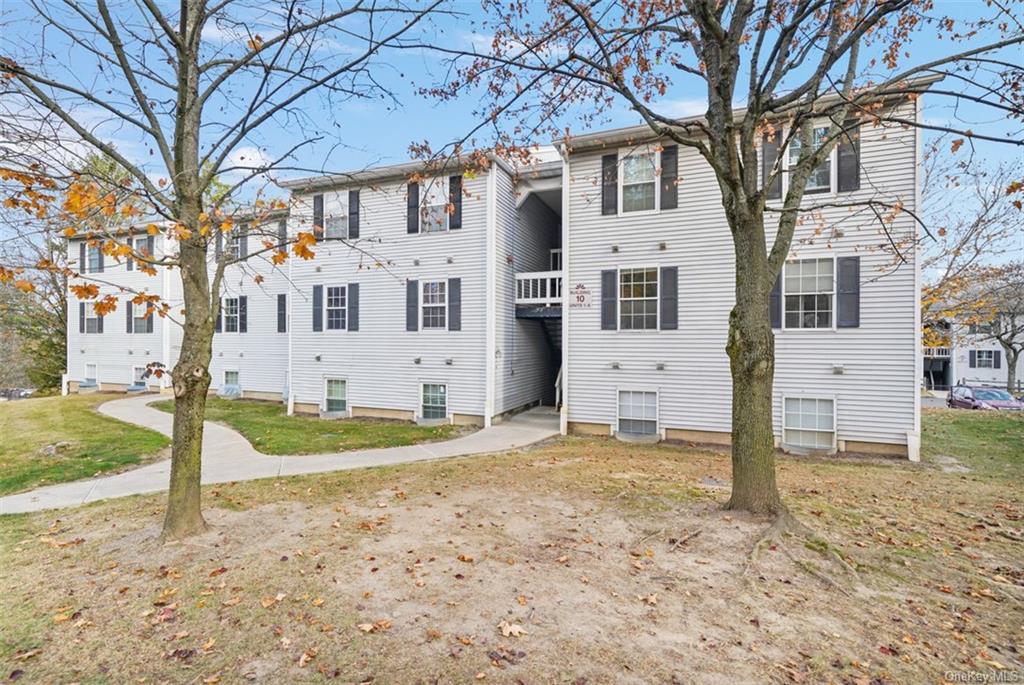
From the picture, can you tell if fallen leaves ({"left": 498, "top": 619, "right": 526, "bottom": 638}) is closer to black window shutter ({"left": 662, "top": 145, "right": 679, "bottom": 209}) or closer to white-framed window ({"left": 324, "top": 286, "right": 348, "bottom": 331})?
black window shutter ({"left": 662, "top": 145, "right": 679, "bottom": 209})

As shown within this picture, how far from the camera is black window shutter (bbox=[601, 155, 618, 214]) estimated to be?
11748 mm

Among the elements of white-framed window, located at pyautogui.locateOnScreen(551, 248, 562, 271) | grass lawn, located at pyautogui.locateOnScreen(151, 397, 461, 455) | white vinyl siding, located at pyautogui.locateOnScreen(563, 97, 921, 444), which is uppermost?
white-framed window, located at pyautogui.locateOnScreen(551, 248, 562, 271)

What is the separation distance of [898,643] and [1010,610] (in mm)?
1303

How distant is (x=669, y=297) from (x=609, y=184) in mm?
3187

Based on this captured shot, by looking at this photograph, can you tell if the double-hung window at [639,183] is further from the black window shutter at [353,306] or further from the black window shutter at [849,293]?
the black window shutter at [353,306]

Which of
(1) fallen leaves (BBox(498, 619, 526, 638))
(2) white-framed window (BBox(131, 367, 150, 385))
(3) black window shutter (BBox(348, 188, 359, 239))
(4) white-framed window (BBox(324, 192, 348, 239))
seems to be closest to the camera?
(1) fallen leaves (BBox(498, 619, 526, 638))

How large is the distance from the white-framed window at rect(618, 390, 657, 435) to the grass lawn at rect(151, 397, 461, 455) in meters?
4.26

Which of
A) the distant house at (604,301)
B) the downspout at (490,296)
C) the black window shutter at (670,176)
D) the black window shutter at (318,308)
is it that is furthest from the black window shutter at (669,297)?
the black window shutter at (318,308)

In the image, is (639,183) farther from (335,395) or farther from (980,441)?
(335,395)

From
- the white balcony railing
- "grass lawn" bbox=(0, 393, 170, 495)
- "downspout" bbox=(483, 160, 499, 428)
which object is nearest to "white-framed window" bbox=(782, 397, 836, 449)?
the white balcony railing

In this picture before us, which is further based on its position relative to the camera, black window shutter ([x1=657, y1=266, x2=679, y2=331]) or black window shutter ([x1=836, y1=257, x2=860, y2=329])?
black window shutter ([x1=657, y1=266, x2=679, y2=331])

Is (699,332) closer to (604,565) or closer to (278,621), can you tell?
(604,565)

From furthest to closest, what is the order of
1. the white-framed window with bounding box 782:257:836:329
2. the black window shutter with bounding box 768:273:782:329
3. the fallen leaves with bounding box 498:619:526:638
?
the black window shutter with bounding box 768:273:782:329, the white-framed window with bounding box 782:257:836:329, the fallen leaves with bounding box 498:619:526:638

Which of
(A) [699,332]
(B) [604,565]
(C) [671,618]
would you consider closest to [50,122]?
(B) [604,565]
